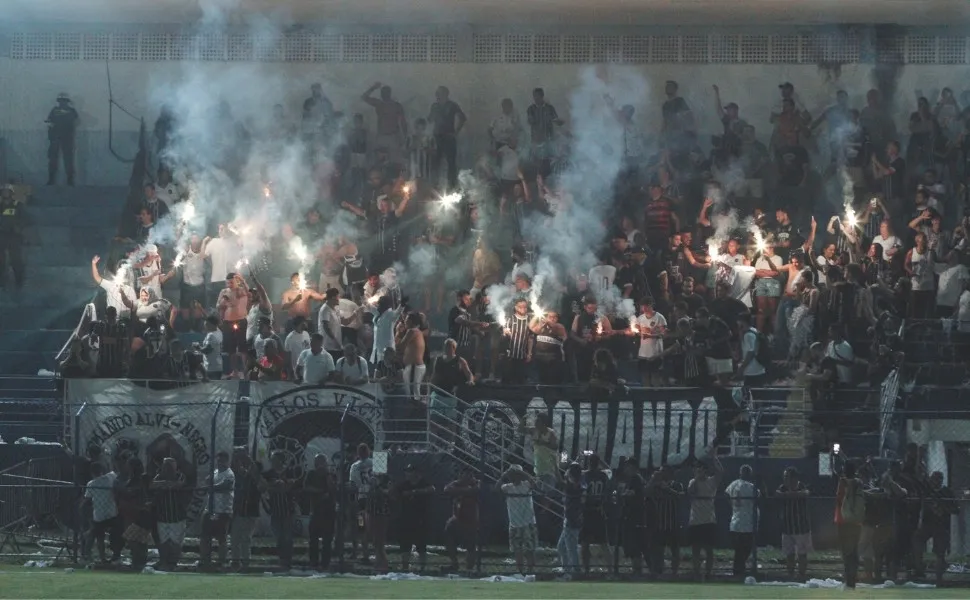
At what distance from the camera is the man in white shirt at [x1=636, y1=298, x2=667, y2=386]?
19.6 m

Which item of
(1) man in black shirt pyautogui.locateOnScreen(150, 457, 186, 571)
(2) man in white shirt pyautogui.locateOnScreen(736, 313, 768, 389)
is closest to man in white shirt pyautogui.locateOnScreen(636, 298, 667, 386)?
(2) man in white shirt pyautogui.locateOnScreen(736, 313, 768, 389)

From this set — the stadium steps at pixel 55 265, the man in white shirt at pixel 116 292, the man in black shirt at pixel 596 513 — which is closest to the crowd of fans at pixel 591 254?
the man in white shirt at pixel 116 292

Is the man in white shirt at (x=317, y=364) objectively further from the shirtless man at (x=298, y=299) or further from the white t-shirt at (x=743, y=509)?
the white t-shirt at (x=743, y=509)

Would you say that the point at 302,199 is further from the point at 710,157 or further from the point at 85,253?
the point at 710,157

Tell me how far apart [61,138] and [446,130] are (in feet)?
20.6

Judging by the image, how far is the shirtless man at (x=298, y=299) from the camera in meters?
21.7

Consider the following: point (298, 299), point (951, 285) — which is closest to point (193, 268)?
point (298, 299)

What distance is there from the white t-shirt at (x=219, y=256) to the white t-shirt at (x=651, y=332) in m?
6.43

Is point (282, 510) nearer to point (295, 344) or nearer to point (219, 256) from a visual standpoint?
point (295, 344)

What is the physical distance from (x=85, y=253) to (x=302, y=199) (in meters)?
3.43

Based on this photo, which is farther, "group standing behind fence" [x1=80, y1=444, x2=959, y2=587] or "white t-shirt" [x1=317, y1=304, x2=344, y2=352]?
"white t-shirt" [x1=317, y1=304, x2=344, y2=352]

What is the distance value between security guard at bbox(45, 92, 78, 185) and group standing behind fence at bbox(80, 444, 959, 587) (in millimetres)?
10988

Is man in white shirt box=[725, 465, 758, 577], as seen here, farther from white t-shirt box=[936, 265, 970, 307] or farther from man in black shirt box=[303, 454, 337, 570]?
white t-shirt box=[936, 265, 970, 307]

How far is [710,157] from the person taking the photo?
24219mm
